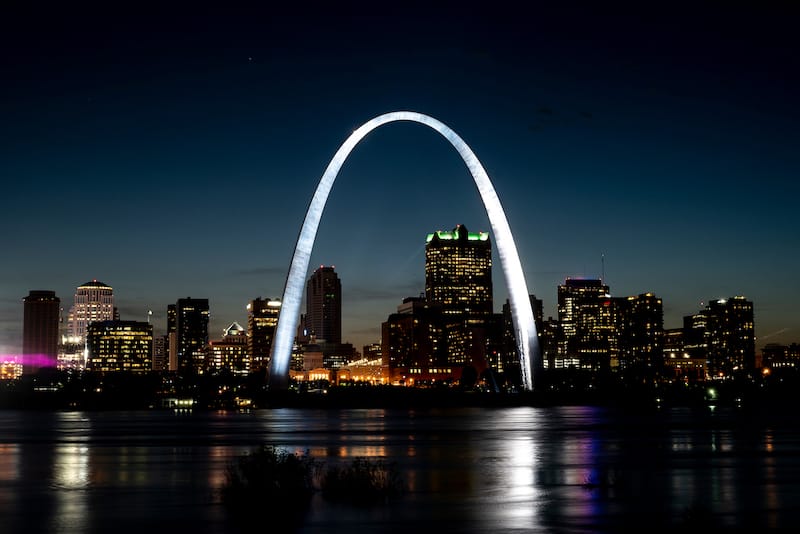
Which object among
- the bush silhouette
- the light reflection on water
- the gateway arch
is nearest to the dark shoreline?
the gateway arch

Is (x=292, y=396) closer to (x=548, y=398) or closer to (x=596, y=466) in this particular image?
(x=548, y=398)

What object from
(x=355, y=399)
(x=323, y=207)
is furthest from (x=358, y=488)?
(x=355, y=399)

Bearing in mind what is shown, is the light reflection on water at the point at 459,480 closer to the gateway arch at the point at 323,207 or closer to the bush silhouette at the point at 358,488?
the bush silhouette at the point at 358,488

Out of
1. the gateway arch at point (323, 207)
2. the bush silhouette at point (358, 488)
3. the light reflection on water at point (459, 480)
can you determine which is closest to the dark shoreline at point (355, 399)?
the gateway arch at point (323, 207)

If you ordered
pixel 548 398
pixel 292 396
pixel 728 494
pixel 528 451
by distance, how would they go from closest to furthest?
1. pixel 728 494
2. pixel 528 451
3. pixel 548 398
4. pixel 292 396

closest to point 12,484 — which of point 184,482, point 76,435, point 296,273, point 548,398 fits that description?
point 184,482

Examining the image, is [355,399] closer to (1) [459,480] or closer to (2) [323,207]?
(2) [323,207]

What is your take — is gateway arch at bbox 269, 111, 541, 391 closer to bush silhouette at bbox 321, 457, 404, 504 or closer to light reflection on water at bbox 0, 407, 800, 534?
light reflection on water at bbox 0, 407, 800, 534

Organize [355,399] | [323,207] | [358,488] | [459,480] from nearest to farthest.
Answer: [358,488] → [459,480] → [323,207] → [355,399]
